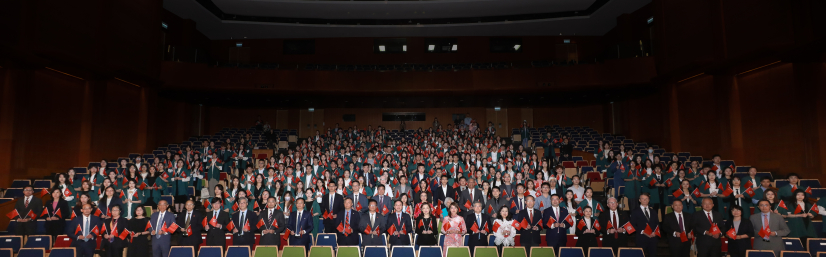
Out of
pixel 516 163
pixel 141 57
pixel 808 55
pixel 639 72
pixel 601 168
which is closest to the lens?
pixel 808 55

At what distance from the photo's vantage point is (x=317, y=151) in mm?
11289

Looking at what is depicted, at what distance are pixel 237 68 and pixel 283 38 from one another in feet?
13.1

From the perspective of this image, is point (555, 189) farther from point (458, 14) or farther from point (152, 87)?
point (152, 87)

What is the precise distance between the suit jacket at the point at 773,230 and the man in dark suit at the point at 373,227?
4.76m

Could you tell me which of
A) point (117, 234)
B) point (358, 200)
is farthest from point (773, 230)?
point (117, 234)

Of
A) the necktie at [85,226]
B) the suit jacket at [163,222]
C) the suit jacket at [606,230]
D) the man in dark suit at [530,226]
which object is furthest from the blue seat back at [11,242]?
the suit jacket at [606,230]

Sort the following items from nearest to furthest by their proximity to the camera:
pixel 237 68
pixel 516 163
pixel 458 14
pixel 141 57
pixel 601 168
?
1. pixel 516 163
2. pixel 601 168
3. pixel 141 57
4. pixel 237 68
5. pixel 458 14

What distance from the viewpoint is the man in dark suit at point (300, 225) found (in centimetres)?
601

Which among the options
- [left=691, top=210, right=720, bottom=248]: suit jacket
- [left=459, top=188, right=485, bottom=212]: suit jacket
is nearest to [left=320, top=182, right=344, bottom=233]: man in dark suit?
[left=459, top=188, right=485, bottom=212]: suit jacket

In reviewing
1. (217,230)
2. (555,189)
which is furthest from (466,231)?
(217,230)

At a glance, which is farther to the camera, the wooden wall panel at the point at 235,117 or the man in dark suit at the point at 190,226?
the wooden wall panel at the point at 235,117

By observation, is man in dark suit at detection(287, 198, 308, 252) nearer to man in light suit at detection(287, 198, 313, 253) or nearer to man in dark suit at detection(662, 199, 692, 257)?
man in light suit at detection(287, 198, 313, 253)

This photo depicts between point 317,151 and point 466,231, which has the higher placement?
point 317,151

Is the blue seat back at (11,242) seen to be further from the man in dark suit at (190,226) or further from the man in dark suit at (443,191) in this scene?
the man in dark suit at (443,191)
